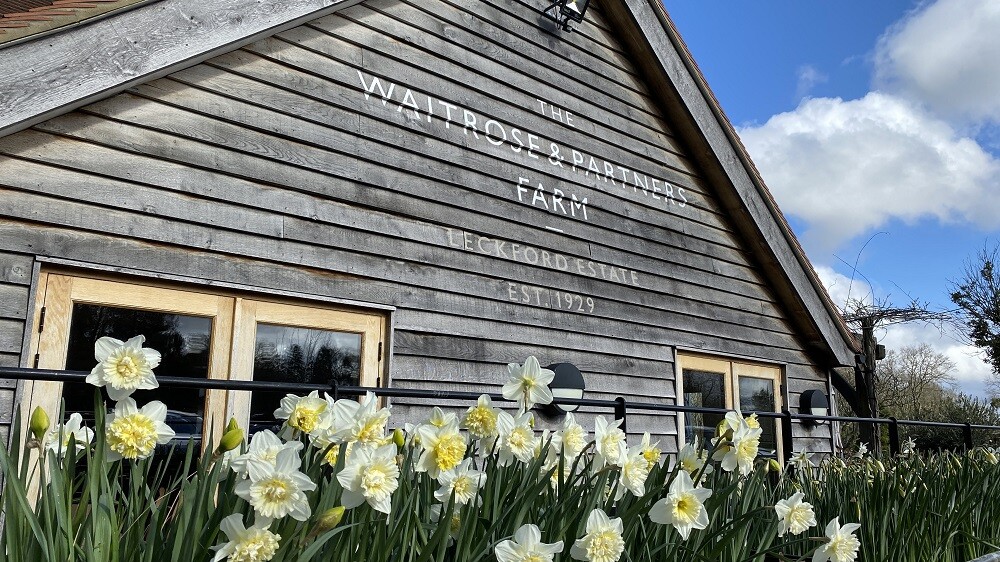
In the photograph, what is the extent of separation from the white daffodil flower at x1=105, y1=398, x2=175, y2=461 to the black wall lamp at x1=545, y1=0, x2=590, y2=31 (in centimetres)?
527

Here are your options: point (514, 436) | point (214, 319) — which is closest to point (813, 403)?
point (214, 319)

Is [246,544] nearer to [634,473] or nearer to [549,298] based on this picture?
[634,473]

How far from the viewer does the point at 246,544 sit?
105 cm

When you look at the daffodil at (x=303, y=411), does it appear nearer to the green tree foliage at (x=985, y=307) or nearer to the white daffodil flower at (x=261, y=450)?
the white daffodil flower at (x=261, y=450)

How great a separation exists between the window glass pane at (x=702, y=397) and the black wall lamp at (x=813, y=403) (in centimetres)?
121

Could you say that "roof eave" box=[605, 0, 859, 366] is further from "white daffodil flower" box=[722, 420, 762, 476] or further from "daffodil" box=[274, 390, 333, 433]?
"daffodil" box=[274, 390, 333, 433]

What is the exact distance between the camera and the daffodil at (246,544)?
3.44 ft

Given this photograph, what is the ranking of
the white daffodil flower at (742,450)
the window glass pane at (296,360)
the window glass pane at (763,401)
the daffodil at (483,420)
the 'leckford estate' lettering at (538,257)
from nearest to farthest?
the daffodil at (483,420) → the white daffodil flower at (742,450) → the window glass pane at (296,360) → the 'leckford estate' lettering at (538,257) → the window glass pane at (763,401)

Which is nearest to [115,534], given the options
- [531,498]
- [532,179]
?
[531,498]

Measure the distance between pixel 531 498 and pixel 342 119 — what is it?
11.2 ft

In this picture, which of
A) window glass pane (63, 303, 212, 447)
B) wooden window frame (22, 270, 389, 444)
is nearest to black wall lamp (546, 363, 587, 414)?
wooden window frame (22, 270, 389, 444)

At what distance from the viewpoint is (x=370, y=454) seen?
1200mm

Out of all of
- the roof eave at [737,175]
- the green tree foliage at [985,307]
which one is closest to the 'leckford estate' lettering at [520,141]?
the roof eave at [737,175]

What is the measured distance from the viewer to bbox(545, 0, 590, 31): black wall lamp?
601cm
